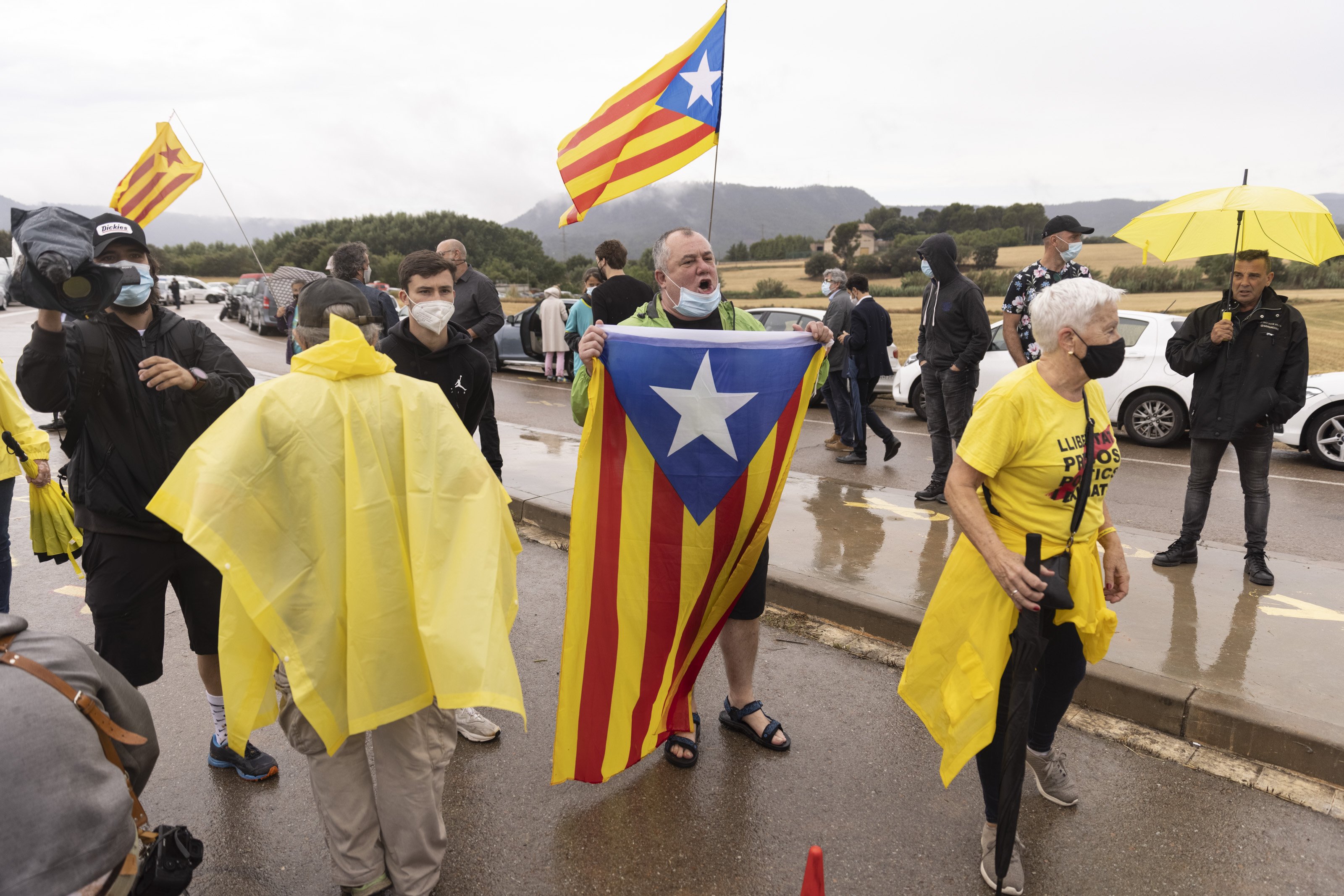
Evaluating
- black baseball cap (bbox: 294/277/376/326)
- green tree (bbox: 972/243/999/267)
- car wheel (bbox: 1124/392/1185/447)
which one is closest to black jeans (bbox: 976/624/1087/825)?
black baseball cap (bbox: 294/277/376/326)

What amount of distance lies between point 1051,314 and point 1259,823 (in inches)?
75.9

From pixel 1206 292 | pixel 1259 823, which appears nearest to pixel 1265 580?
pixel 1259 823

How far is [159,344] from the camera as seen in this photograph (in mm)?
3008

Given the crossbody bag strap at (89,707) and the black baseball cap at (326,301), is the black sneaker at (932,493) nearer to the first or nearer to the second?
the black baseball cap at (326,301)

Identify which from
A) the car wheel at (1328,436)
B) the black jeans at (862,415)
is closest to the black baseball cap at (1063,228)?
the black jeans at (862,415)

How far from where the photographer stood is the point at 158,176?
615cm

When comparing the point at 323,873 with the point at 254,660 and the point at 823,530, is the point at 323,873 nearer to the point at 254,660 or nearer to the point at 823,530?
the point at 254,660

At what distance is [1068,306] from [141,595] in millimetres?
3225

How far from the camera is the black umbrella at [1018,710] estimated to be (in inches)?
97.3

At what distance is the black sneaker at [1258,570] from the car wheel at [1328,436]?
467cm

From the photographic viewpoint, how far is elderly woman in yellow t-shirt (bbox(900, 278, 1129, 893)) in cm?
251

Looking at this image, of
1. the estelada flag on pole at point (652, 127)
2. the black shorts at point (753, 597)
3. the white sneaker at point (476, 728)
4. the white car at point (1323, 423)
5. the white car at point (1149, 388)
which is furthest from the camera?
the white car at point (1149, 388)

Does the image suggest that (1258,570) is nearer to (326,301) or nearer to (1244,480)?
(1244,480)

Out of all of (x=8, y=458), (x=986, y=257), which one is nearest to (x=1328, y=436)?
(x=8, y=458)
